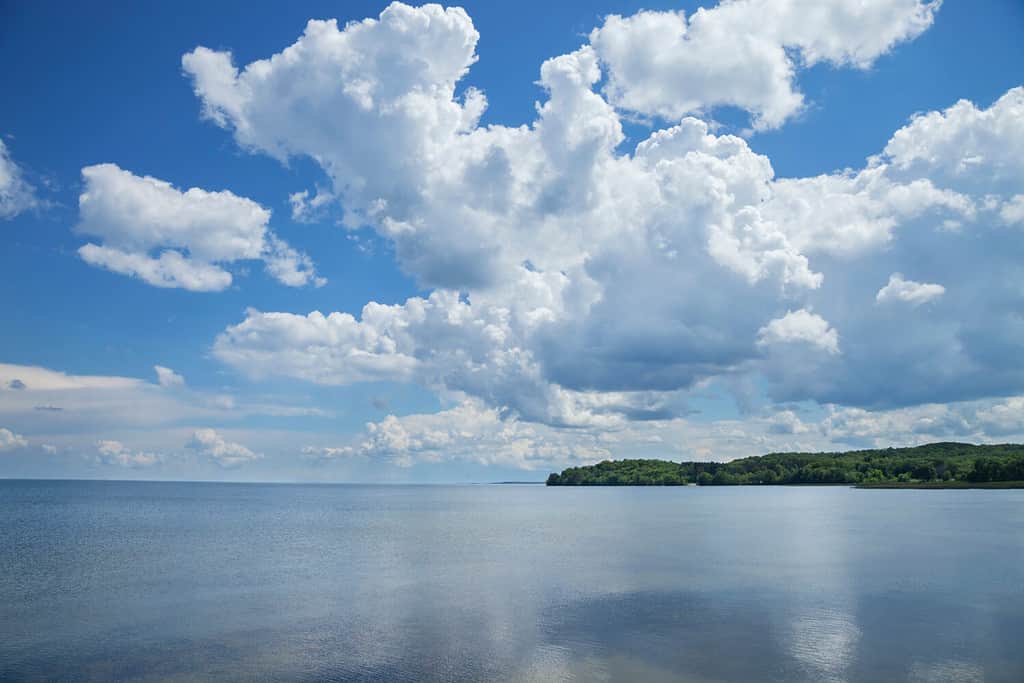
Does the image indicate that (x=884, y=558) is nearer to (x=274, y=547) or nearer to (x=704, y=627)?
(x=704, y=627)

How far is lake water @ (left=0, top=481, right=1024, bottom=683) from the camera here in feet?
80.4

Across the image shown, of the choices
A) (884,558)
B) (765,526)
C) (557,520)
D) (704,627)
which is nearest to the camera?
(704,627)

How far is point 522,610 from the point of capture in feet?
111

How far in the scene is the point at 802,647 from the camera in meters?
26.6

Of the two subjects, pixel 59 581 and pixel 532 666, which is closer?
pixel 532 666

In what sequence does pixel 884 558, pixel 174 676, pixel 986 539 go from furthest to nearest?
pixel 986 539, pixel 884 558, pixel 174 676

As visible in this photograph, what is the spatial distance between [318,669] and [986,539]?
2597 inches

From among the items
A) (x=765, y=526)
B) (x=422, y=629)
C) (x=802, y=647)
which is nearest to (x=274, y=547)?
(x=422, y=629)

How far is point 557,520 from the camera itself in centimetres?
10594

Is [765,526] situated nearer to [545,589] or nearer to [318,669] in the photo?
[545,589]

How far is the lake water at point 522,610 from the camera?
2452 centimetres

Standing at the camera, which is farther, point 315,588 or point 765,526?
point 765,526

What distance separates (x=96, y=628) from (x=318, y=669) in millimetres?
13836

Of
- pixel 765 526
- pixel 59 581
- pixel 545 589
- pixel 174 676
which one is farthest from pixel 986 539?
pixel 59 581
